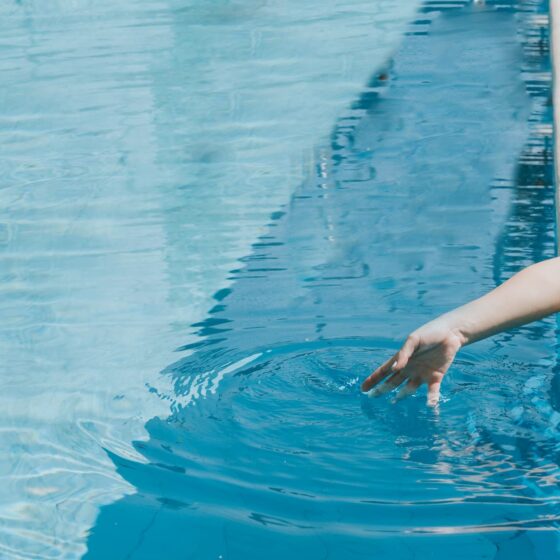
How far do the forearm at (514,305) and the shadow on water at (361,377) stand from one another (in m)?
0.36

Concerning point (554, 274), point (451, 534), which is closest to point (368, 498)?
point (451, 534)

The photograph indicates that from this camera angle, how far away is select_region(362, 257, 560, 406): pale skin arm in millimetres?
1635

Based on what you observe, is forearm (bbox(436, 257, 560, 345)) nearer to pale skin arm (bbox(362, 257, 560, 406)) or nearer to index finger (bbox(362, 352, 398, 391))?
pale skin arm (bbox(362, 257, 560, 406))

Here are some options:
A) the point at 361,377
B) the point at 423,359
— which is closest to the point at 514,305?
the point at 423,359

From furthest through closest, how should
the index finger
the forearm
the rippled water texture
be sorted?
the rippled water texture
the index finger
the forearm

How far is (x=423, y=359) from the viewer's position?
174cm

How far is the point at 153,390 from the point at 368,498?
66cm

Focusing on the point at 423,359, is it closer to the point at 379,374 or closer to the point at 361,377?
the point at 379,374

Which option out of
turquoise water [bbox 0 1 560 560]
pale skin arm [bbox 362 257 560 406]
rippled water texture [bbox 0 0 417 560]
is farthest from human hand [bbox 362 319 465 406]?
rippled water texture [bbox 0 0 417 560]

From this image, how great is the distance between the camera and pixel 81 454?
81.4 inches

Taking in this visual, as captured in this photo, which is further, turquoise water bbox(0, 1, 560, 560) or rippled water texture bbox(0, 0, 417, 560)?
rippled water texture bbox(0, 0, 417, 560)

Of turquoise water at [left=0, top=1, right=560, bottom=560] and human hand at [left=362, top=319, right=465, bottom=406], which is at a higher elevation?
human hand at [left=362, top=319, right=465, bottom=406]

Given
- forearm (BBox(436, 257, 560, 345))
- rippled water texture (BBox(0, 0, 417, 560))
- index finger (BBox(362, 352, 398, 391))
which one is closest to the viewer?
forearm (BBox(436, 257, 560, 345))

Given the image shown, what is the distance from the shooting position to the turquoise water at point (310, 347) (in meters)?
1.83
